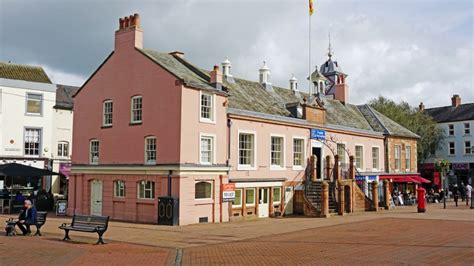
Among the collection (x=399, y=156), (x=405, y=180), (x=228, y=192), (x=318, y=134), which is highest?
(x=318, y=134)

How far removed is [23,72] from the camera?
36.7m

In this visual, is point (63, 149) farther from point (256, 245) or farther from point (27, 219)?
point (256, 245)

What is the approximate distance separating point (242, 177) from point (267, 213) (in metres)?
2.83

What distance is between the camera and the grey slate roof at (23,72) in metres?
35.5

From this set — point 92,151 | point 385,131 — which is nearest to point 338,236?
point 92,151

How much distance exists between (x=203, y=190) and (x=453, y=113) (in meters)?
46.1

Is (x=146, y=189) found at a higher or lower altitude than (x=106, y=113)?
lower

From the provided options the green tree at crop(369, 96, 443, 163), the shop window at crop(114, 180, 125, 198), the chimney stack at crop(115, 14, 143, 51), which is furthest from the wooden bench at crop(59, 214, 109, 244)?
the green tree at crop(369, 96, 443, 163)

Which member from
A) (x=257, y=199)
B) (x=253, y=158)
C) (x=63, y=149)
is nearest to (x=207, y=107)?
(x=253, y=158)

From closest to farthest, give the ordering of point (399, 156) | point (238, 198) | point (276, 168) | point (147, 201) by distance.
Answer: point (147, 201)
point (238, 198)
point (276, 168)
point (399, 156)

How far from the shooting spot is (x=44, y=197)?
28.0 metres

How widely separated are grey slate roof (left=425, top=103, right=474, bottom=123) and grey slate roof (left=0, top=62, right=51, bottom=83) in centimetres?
4570

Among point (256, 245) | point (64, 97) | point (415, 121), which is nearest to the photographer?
point (256, 245)

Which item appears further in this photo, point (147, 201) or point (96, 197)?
point (96, 197)
